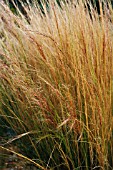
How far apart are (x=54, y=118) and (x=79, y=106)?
0.16 meters

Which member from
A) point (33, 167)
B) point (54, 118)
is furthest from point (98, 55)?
point (33, 167)

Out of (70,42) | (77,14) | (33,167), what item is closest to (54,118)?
(33,167)

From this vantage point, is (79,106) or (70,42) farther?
(70,42)

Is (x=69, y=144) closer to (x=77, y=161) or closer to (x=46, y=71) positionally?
(x=77, y=161)

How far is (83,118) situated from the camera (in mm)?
1793

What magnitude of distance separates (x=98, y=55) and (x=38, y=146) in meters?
0.70

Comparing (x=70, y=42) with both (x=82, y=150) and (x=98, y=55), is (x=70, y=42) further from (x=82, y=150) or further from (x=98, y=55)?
(x=82, y=150)

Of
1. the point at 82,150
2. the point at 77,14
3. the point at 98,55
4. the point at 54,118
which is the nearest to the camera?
the point at 54,118

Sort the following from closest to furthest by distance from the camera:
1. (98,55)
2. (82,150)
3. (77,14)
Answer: (82,150)
(98,55)
(77,14)

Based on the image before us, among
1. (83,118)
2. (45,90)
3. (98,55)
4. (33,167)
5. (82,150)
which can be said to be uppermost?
(98,55)

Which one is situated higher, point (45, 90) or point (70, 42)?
point (70, 42)

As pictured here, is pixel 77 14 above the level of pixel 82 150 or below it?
above

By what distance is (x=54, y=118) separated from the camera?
1.67 meters

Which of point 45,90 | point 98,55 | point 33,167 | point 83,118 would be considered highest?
point 98,55
